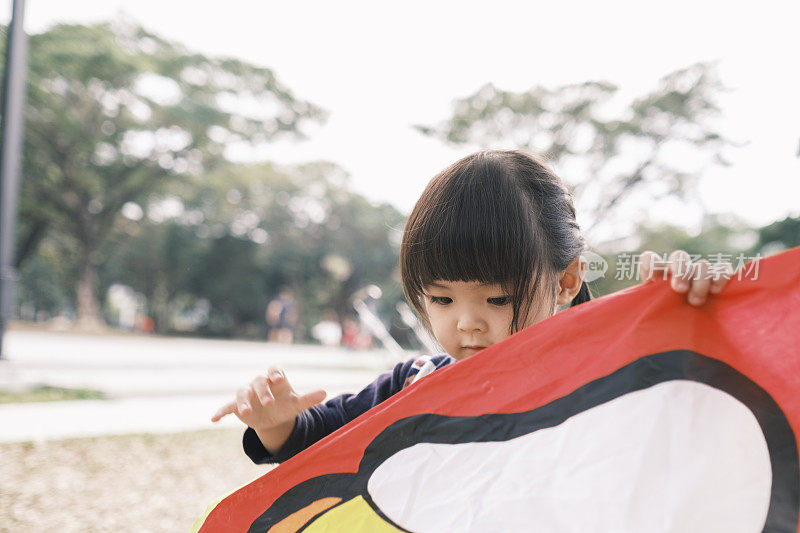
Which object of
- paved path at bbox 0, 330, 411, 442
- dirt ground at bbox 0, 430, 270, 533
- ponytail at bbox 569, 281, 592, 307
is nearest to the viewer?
ponytail at bbox 569, 281, 592, 307

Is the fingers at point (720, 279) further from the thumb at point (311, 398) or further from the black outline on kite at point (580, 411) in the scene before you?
the thumb at point (311, 398)

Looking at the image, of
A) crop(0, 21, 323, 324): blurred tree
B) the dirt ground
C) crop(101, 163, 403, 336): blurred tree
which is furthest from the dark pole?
crop(101, 163, 403, 336): blurred tree

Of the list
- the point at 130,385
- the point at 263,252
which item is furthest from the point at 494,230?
the point at 263,252

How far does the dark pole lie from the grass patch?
0.45 meters

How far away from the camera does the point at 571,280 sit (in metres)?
1.38

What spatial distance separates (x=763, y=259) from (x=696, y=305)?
0.40ft

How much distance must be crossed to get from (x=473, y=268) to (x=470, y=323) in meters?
0.11

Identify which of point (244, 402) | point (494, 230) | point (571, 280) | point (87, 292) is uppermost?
point (494, 230)

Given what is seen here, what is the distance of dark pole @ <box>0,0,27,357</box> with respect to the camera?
484cm

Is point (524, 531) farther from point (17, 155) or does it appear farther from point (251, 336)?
point (251, 336)

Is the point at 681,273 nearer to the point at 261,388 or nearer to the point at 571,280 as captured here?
the point at 571,280

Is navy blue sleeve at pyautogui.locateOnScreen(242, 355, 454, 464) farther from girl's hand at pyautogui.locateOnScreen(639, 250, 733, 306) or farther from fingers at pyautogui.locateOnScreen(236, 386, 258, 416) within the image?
girl's hand at pyautogui.locateOnScreen(639, 250, 733, 306)

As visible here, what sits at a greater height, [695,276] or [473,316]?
[695,276]

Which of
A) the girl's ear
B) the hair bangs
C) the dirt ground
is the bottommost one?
the dirt ground
